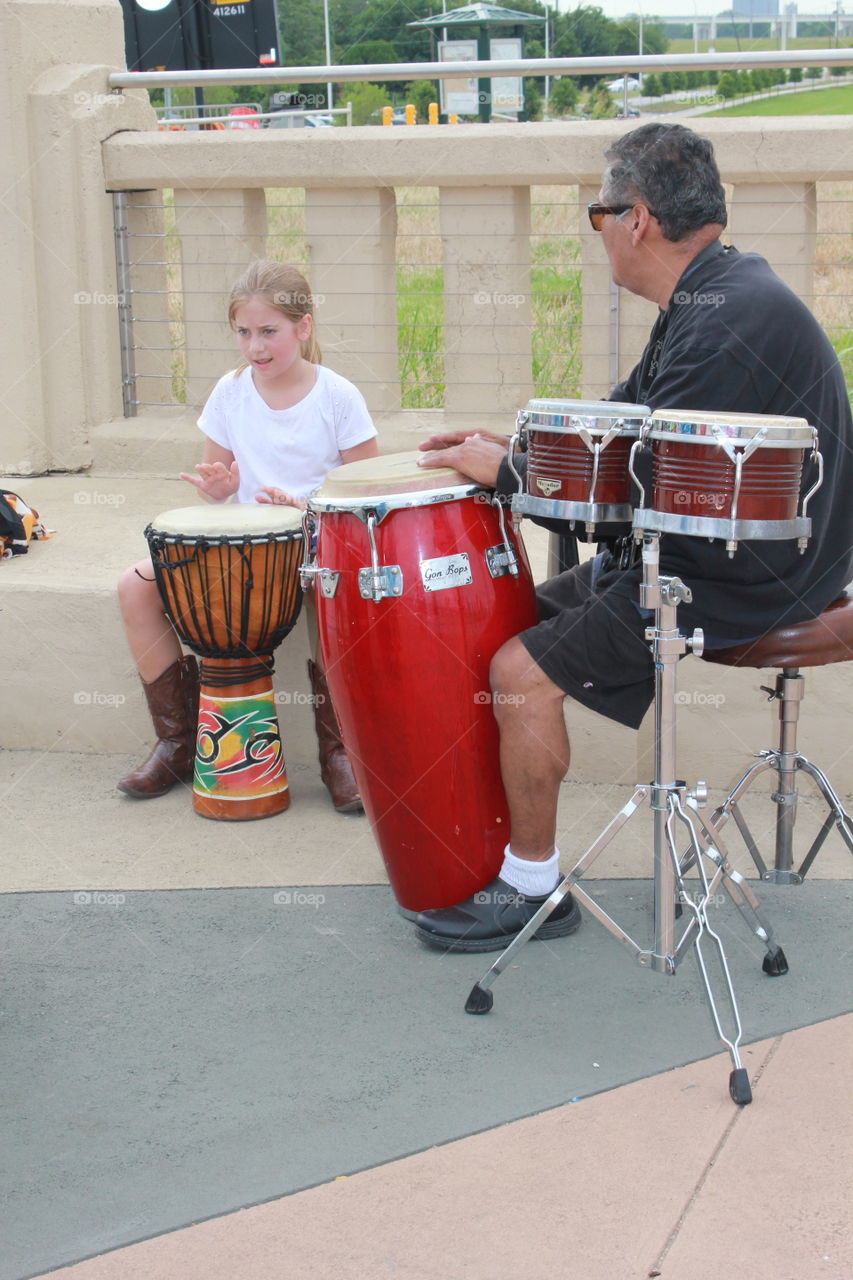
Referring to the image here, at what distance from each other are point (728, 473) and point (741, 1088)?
113cm

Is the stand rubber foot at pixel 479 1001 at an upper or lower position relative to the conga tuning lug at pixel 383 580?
lower

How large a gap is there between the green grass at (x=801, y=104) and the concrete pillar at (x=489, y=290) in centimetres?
2534

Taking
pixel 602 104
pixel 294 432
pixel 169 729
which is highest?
pixel 602 104

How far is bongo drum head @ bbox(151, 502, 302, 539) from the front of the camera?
3865mm

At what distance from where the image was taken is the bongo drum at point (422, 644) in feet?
10.1

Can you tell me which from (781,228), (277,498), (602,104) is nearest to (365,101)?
(602,104)

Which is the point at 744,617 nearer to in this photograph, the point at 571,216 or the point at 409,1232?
the point at 409,1232
